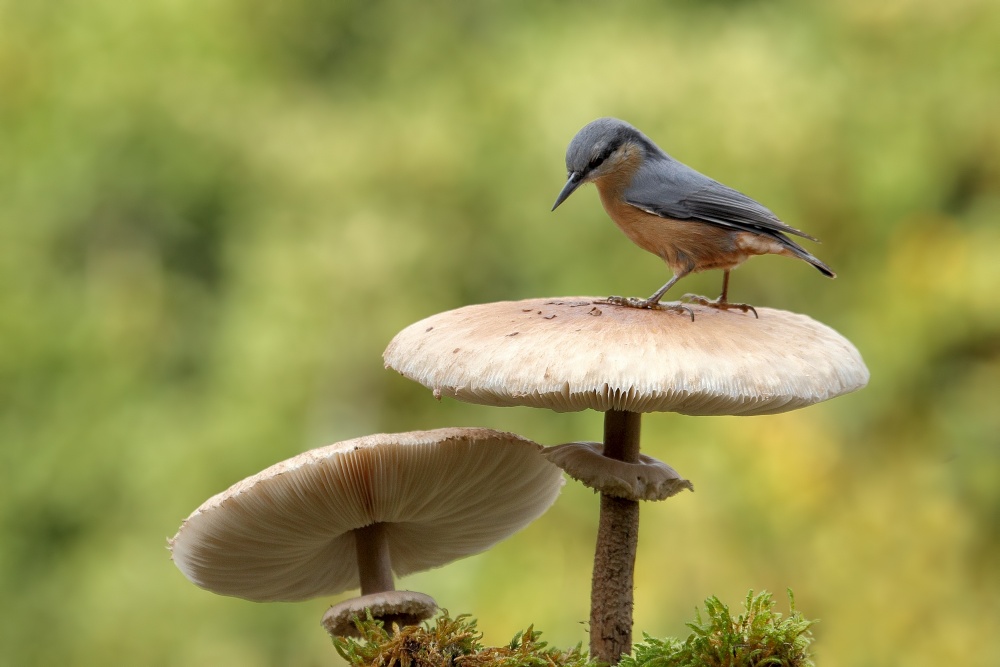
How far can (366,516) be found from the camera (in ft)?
6.45

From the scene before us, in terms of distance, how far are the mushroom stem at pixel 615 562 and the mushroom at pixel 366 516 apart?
18cm

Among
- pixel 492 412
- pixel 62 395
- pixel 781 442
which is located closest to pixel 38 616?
pixel 62 395

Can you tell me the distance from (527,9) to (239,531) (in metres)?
7.51

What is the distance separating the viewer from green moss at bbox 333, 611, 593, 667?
174 cm

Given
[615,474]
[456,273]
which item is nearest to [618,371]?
[615,474]

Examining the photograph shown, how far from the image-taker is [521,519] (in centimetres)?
231

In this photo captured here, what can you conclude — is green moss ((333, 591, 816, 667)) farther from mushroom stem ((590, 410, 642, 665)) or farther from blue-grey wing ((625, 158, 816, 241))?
blue-grey wing ((625, 158, 816, 241))

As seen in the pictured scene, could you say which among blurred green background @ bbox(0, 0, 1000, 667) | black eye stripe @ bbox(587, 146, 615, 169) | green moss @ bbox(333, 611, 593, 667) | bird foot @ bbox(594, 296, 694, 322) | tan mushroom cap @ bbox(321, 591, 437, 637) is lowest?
green moss @ bbox(333, 611, 593, 667)

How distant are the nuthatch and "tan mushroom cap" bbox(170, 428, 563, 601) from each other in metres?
0.46

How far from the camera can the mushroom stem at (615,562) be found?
1.89 m

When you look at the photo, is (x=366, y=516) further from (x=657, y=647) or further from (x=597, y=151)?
(x=597, y=151)

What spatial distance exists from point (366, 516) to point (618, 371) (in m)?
0.72

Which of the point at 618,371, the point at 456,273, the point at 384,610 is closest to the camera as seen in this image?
the point at 618,371

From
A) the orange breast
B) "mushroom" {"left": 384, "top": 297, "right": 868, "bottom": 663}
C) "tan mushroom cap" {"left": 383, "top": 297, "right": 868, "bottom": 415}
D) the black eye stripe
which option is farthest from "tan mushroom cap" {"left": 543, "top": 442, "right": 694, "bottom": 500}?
the black eye stripe
